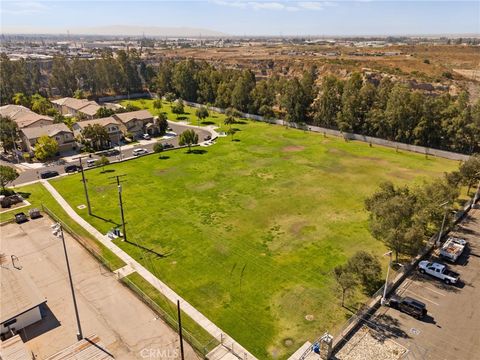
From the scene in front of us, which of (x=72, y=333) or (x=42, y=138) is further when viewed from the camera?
(x=42, y=138)

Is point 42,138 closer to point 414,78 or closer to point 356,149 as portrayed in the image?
point 356,149

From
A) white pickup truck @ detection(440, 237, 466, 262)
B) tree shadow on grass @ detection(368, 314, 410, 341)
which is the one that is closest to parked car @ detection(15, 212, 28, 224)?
tree shadow on grass @ detection(368, 314, 410, 341)

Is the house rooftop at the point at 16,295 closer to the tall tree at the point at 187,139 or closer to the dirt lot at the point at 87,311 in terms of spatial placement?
the dirt lot at the point at 87,311

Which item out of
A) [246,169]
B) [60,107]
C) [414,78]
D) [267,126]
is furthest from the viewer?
[414,78]

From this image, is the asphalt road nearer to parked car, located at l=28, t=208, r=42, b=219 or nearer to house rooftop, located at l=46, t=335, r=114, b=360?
parked car, located at l=28, t=208, r=42, b=219

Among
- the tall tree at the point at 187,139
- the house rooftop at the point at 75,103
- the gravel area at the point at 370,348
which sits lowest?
the gravel area at the point at 370,348

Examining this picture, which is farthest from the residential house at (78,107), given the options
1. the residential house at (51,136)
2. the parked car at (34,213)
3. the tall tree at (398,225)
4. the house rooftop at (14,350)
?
the tall tree at (398,225)

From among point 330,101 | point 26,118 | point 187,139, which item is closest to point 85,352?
point 187,139

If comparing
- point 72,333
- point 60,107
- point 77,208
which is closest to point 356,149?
point 77,208
